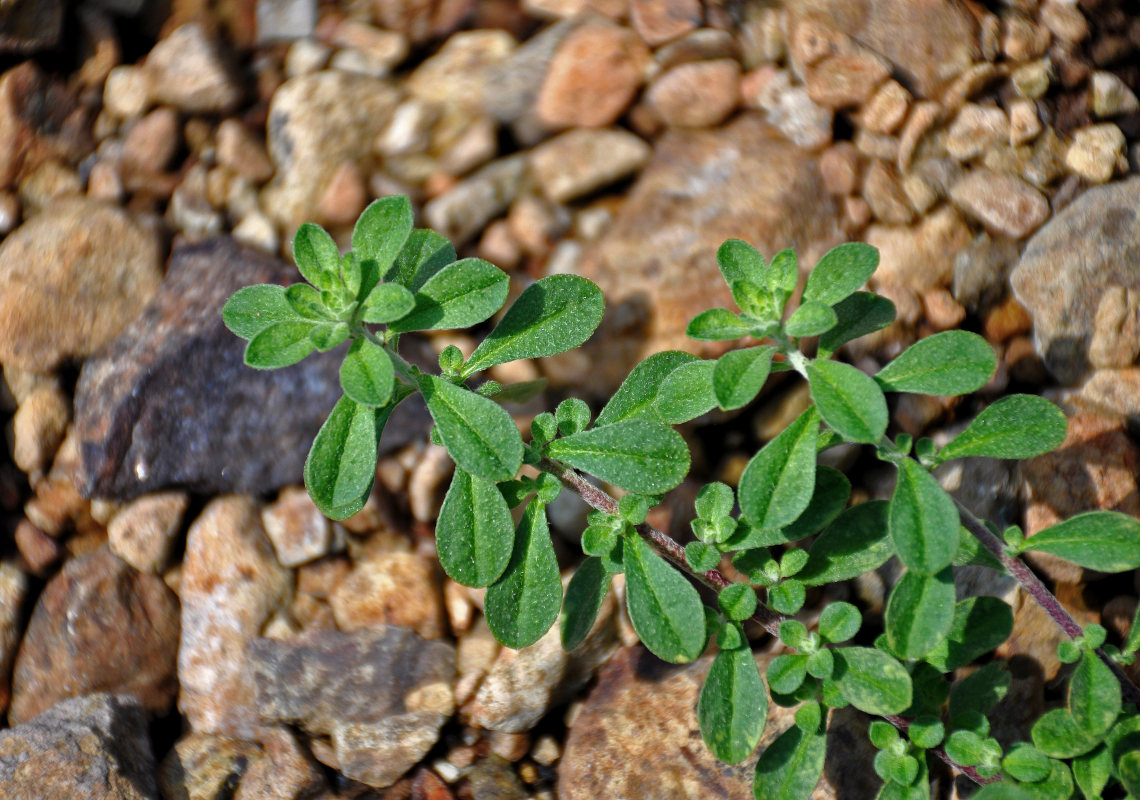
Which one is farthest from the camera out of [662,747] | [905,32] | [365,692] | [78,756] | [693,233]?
[905,32]

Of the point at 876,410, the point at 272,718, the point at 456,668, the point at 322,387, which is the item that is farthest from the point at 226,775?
the point at 876,410

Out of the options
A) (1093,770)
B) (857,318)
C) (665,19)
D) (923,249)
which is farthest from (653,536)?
(665,19)

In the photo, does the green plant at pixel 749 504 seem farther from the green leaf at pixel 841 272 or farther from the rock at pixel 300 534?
the rock at pixel 300 534

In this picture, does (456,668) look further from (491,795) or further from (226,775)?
(226,775)

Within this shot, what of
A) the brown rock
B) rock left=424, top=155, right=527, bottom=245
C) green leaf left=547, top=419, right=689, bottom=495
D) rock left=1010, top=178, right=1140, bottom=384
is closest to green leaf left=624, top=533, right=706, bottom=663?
green leaf left=547, top=419, right=689, bottom=495

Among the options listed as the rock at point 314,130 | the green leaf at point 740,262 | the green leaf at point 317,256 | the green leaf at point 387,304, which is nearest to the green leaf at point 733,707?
the green leaf at point 740,262

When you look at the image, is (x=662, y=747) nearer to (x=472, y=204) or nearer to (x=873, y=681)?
(x=873, y=681)

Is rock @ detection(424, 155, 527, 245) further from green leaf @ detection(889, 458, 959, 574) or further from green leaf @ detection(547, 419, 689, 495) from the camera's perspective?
green leaf @ detection(889, 458, 959, 574)
